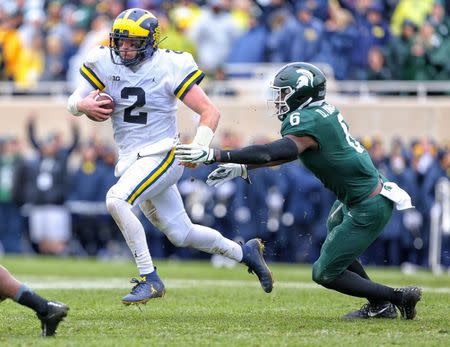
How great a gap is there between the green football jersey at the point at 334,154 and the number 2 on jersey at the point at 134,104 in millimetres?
1190

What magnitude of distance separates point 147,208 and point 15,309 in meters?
1.19

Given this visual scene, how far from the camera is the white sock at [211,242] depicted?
808 cm

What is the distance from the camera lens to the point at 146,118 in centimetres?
793

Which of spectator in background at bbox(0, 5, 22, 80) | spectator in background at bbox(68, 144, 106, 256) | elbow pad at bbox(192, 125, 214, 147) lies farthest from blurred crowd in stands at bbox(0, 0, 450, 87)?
elbow pad at bbox(192, 125, 214, 147)

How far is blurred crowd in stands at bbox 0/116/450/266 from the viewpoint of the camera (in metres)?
15.0

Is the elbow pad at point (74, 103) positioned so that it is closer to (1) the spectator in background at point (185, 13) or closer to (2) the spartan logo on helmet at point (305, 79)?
(2) the spartan logo on helmet at point (305, 79)

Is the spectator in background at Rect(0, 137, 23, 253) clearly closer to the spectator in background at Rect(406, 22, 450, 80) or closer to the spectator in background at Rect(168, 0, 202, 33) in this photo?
the spectator in background at Rect(168, 0, 202, 33)

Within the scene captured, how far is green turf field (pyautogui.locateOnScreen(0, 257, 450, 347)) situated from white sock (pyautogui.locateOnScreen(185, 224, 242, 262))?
0.40 metres

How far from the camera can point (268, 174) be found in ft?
50.6

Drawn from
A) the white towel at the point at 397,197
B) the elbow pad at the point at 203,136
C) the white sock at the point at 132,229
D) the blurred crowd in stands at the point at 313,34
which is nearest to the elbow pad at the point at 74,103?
the white sock at the point at 132,229

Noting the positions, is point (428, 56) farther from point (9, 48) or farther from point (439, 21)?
point (9, 48)

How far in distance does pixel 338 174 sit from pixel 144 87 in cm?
151

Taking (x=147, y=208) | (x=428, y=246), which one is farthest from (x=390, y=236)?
(x=147, y=208)

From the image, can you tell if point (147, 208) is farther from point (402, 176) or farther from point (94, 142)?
point (94, 142)
